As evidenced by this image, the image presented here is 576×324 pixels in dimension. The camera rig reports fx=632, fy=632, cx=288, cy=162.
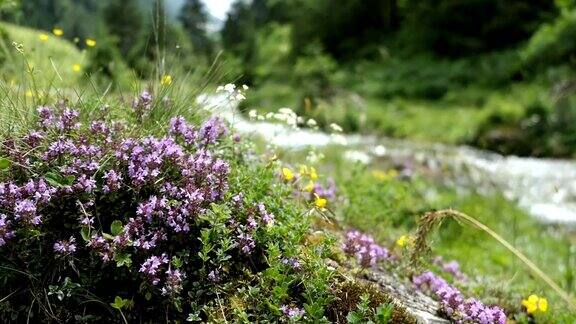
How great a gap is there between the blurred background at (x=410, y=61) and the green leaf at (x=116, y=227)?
4.15ft

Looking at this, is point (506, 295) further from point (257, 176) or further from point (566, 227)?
point (566, 227)

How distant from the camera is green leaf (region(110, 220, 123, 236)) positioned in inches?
96.3

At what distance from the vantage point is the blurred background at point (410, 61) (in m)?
14.6

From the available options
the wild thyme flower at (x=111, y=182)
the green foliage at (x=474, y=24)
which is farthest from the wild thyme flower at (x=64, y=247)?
the green foliage at (x=474, y=24)

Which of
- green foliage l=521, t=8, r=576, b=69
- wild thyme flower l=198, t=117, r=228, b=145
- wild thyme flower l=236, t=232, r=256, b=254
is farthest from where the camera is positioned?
green foliage l=521, t=8, r=576, b=69

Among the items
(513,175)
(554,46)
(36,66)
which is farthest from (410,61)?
(36,66)

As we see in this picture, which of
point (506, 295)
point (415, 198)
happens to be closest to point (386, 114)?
point (415, 198)

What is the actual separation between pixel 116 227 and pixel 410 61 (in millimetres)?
26489

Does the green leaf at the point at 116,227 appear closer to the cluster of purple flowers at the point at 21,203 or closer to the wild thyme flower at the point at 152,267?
the wild thyme flower at the point at 152,267

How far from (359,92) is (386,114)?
513 cm

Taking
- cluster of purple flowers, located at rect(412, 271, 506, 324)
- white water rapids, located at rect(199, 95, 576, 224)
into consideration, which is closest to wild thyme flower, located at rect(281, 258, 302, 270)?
cluster of purple flowers, located at rect(412, 271, 506, 324)

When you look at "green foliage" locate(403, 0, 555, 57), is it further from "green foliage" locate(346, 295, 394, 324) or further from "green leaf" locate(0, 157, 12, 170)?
"green leaf" locate(0, 157, 12, 170)

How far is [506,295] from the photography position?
3.91 m

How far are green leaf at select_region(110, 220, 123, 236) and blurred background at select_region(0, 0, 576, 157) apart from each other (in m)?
1.26
